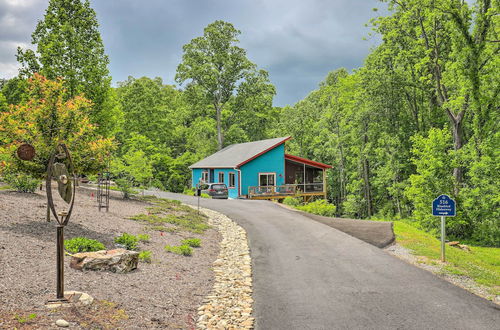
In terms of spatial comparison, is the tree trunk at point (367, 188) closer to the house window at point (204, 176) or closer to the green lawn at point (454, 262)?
the house window at point (204, 176)

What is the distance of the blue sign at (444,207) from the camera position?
1189 cm

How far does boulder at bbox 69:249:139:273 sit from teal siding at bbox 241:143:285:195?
25534 mm

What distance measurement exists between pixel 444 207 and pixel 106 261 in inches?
443

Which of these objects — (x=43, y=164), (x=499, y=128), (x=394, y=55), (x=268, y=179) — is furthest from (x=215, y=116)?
(x=43, y=164)

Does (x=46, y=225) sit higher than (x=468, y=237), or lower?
higher

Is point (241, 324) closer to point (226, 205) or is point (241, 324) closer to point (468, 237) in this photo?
point (226, 205)

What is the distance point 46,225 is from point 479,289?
1296 centimetres

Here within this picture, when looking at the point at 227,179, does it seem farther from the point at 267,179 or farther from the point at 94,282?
the point at 94,282

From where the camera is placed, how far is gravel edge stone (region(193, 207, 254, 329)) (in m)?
6.74

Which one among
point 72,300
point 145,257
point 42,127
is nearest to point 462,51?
point 145,257

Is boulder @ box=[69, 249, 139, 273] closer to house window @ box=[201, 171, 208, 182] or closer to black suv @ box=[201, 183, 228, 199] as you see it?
black suv @ box=[201, 183, 228, 199]

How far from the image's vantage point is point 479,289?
9031 millimetres

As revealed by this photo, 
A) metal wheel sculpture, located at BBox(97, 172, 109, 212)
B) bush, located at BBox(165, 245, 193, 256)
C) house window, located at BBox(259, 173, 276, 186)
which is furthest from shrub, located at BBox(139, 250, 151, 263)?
house window, located at BBox(259, 173, 276, 186)

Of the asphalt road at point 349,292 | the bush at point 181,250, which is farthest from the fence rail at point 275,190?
the bush at point 181,250
